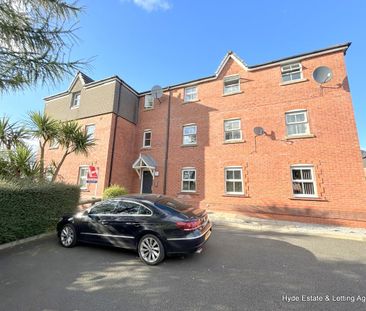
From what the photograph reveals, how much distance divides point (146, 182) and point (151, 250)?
33.8ft

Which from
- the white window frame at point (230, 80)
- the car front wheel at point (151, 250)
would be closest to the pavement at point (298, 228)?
the car front wheel at point (151, 250)

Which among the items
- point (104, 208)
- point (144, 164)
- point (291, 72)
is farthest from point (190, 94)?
point (104, 208)

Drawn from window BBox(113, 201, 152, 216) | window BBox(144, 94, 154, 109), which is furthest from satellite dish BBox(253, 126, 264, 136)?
window BBox(113, 201, 152, 216)

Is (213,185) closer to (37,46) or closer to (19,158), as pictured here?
(19,158)

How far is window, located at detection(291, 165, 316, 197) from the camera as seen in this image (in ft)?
33.3

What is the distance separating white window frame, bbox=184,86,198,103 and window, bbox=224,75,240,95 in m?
2.26

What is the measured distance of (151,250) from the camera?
4.78 meters

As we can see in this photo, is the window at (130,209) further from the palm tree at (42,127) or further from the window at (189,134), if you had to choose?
the window at (189,134)

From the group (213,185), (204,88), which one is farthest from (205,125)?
(213,185)

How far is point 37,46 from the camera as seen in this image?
14.3ft

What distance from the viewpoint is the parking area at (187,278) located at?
10.8 ft

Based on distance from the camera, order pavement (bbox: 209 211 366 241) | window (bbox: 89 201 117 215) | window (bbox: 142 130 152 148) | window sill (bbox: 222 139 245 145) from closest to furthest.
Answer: window (bbox: 89 201 117 215), pavement (bbox: 209 211 366 241), window sill (bbox: 222 139 245 145), window (bbox: 142 130 152 148)

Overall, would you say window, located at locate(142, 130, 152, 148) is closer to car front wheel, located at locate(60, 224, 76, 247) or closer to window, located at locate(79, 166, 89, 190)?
window, located at locate(79, 166, 89, 190)

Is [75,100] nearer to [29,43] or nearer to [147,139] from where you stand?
[147,139]
